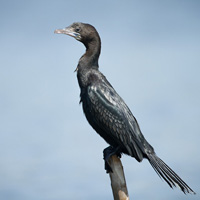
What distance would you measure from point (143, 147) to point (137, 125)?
0.37 meters

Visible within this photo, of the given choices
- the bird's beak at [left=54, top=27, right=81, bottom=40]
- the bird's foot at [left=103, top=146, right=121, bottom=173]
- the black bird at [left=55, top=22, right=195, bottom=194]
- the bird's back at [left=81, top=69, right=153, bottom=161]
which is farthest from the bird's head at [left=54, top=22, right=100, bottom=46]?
the bird's foot at [left=103, top=146, right=121, bottom=173]

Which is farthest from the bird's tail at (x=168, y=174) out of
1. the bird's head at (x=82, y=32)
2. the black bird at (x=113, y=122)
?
the bird's head at (x=82, y=32)

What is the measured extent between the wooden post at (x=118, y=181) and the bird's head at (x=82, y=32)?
2029 mm

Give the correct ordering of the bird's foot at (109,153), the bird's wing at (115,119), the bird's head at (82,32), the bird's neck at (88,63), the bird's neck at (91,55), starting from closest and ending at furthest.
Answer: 1. the bird's foot at (109,153)
2. the bird's wing at (115,119)
3. the bird's neck at (88,63)
4. the bird's neck at (91,55)
5. the bird's head at (82,32)

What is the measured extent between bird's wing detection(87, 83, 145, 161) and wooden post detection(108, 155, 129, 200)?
28cm

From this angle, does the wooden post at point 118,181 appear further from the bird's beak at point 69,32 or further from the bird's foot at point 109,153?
the bird's beak at point 69,32

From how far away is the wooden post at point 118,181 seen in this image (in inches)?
223

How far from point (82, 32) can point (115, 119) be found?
1.60 meters

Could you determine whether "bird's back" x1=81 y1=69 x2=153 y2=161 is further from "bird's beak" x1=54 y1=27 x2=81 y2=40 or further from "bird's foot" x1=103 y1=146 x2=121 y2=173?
"bird's beak" x1=54 y1=27 x2=81 y2=40

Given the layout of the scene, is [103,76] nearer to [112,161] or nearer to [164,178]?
[112,161]

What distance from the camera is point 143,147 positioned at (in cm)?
610

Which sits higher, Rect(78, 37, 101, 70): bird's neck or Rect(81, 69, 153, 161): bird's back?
Rect(78, 37, 101, 70): bird's neck

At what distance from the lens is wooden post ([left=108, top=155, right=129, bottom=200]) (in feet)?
18.6

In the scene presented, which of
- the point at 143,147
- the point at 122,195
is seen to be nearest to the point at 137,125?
the point at 143,147
